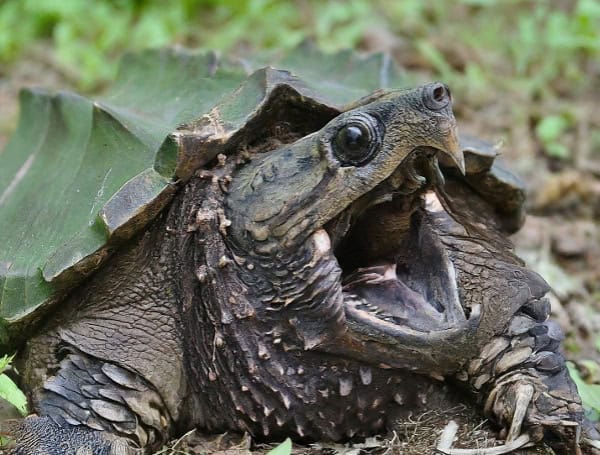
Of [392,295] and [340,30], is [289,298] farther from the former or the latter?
[340,30]

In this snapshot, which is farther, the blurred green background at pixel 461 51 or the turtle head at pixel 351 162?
the blurred green background at pixel 461 51

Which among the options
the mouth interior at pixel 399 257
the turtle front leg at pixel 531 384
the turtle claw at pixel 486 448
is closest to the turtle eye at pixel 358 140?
the mouth interior at pixel 399 257

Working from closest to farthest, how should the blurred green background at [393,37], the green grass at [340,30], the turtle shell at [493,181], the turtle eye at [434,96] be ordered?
the turtle eye at [434,96] < the turtle shell at [493,181] < the blurred green background at [393,37] < the green grass at [340,30]

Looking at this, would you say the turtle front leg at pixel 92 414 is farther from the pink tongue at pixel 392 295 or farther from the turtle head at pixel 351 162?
the pink tongue at pixel 392 295

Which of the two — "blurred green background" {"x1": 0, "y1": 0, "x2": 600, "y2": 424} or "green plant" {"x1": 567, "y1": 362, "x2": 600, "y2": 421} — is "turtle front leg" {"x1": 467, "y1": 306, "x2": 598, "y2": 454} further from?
"blurred green background" {"x1": 0, "y1": 0, "x2": 600, "y2": 424}

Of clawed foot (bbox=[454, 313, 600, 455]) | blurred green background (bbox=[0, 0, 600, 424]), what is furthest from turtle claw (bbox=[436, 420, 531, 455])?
blurred green background (bbox=[0, 0, 600, 424])

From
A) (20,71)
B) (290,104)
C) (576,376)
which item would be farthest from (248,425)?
(20,71)

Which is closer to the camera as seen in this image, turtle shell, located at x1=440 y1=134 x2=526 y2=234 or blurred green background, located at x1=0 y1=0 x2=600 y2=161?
turtle shell, located at x1=440 y1=134 x2=526 y2=234

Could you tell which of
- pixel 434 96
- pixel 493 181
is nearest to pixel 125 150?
pixel 434 96
